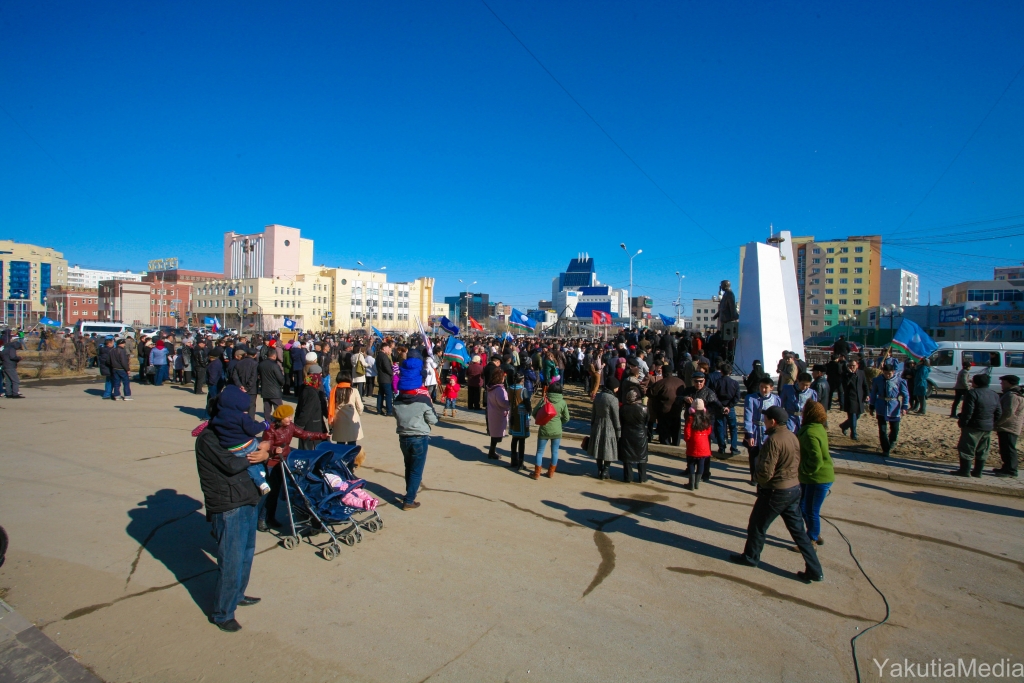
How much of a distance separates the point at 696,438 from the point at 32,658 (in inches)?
277

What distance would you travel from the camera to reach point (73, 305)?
9200cm

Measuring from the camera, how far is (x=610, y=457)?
7754mm

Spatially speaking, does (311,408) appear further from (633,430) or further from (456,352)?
(456,352)

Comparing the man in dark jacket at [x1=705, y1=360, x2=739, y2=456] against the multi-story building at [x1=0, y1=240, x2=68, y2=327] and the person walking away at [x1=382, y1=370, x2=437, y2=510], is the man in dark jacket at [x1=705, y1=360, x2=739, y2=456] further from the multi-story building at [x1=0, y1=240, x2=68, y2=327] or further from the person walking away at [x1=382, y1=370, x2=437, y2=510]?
the multi-story building at [x1=0, y1=240, x2=68, y2=327]

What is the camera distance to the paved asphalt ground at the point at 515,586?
11.7ft

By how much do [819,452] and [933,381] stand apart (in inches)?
809

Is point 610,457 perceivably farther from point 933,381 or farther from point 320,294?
point 320,294

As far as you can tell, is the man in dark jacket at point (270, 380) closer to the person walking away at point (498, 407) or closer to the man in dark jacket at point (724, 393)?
the person walking away at point (498, 407)

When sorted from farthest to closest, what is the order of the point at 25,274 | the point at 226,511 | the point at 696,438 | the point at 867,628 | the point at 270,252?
the point at 270,252, the point at 25,274, the point at 696,438, the point at 867,628, the point at 226,511

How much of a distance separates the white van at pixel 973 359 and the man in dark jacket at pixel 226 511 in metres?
23.2

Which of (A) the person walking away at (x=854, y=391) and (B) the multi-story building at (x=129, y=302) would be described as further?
(B) the multi-story building at (x=129, y=302)

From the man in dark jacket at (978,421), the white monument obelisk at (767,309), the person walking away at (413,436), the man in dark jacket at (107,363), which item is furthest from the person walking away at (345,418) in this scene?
the white monument obelisk at (767,309)

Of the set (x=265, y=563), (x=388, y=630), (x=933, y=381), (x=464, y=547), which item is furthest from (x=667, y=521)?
(x=933, y=381)

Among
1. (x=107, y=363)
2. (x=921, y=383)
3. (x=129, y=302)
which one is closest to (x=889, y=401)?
(x=921, y=383)
